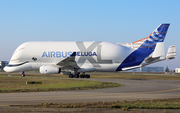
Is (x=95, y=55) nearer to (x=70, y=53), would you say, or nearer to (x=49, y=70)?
(x=70, y=53)

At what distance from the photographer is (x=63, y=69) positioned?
40844 millimetres

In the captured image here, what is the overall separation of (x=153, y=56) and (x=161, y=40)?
10.7 feet

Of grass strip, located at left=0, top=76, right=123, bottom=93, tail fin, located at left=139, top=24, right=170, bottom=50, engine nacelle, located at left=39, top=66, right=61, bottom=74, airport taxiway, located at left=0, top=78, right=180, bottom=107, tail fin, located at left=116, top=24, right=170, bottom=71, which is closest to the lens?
airport taxiway, located at left=0, top=78, right=180, bottom=107

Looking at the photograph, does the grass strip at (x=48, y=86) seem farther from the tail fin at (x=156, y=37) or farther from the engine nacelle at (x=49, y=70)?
the tail fin at (x=156, y=37)

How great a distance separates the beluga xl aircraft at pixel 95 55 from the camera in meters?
41.5

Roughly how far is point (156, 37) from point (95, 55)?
11.6 meters

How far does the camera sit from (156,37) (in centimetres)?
4184

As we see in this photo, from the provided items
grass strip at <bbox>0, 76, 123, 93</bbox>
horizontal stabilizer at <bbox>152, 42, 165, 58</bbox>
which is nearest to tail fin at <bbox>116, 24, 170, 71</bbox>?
horizontal stabilizer at <bbox>152, 42, 165, 58</bbox>

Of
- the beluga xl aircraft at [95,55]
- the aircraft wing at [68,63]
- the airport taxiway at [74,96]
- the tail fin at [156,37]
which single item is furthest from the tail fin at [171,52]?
the airport taxiway at [74,96]

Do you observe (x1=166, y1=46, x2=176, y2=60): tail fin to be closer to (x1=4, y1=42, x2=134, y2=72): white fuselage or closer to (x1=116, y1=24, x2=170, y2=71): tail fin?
(x1=116, y1=24, x2=170, y2=71): tail fin

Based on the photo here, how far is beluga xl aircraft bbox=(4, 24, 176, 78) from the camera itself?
136ft

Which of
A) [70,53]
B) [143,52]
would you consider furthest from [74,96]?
[143,52]

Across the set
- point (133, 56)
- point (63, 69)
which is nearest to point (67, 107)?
point (63, 69)

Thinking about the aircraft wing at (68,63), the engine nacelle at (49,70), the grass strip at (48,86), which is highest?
the aircraft wing at (68,63)
